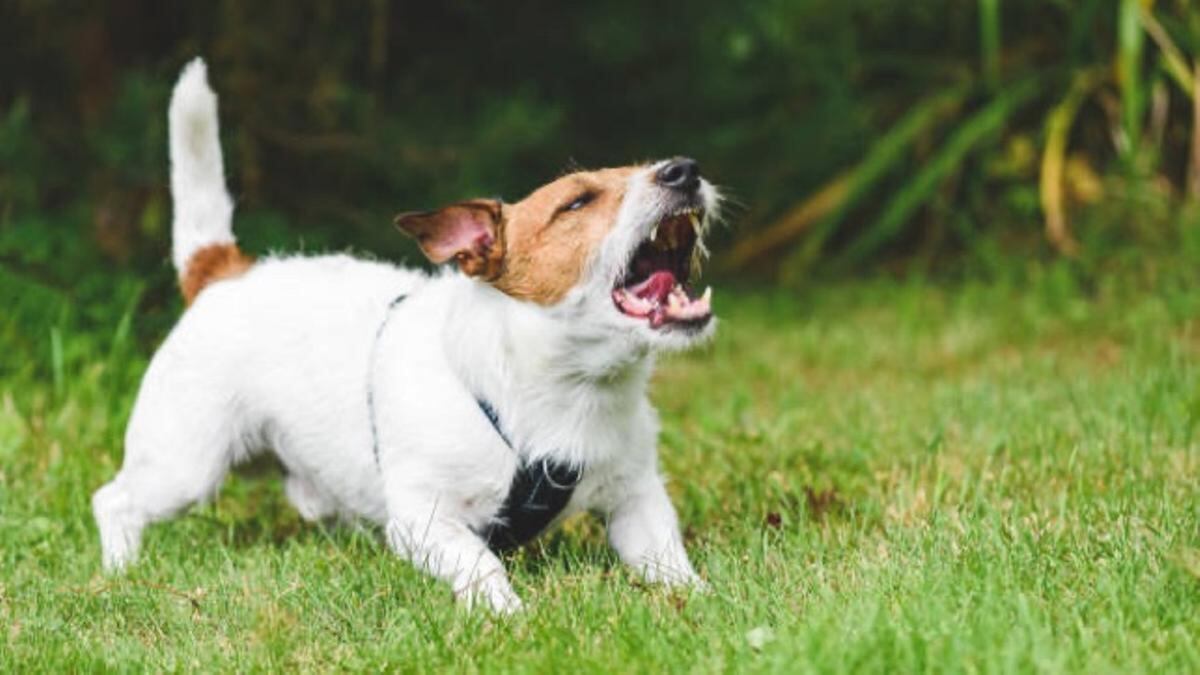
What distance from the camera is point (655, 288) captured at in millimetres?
3844

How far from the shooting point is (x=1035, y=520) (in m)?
3.82

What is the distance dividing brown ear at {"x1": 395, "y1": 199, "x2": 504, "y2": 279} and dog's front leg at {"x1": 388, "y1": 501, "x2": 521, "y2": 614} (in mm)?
555

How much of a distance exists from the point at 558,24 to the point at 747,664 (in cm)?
559

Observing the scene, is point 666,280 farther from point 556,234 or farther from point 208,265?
point 208,265

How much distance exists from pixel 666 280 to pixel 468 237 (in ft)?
1.54

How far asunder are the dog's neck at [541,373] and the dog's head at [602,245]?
5cm

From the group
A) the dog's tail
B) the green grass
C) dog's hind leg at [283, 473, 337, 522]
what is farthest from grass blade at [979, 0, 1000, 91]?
dog's hind leg at [283, 473, 337, 522]

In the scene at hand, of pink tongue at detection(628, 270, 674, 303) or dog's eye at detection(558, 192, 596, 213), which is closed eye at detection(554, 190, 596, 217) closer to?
dog's eye at detection(558, 192, 596, 213)

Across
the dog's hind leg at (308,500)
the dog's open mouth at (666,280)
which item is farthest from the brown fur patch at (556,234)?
the dog's hind leg at (308,500)

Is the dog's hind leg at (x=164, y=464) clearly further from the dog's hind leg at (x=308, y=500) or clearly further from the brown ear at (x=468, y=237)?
the brown ear at (x=468, y=237)

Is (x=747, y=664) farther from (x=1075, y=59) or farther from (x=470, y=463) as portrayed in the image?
(x=1075, y=59)

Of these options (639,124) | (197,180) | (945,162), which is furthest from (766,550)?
(945,162)

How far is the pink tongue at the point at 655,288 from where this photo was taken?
382 centimetres

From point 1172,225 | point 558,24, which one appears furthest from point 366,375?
point 1172,225
